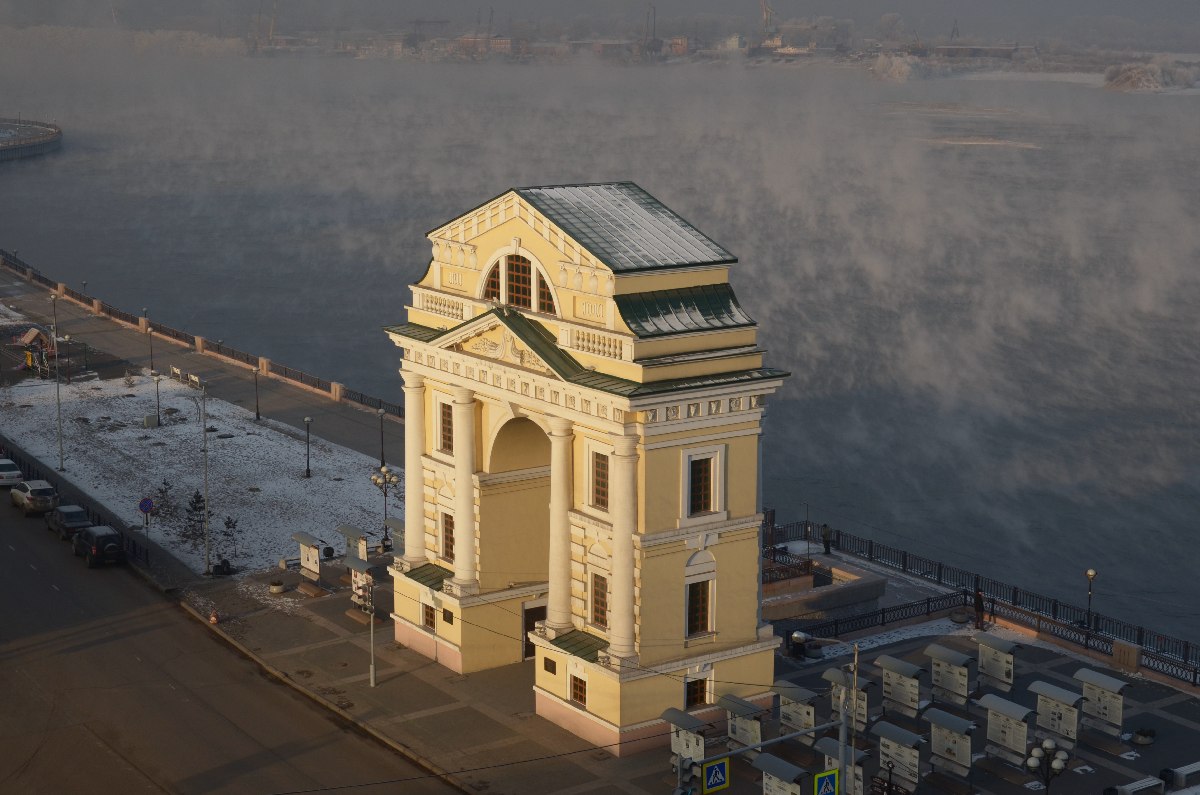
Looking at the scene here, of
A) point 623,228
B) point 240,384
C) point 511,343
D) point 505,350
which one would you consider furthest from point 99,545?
point 240,384

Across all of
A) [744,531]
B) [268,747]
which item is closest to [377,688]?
[268,747]

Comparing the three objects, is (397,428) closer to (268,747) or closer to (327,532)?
(327,532)

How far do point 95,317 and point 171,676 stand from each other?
75.0 meters

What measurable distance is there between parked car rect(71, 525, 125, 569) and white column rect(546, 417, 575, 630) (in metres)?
22.8

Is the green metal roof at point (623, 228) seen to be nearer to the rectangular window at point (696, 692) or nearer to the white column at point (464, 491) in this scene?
the white column at point (464, 491)

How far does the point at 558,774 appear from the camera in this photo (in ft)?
168

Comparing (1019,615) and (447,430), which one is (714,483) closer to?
(447,430)

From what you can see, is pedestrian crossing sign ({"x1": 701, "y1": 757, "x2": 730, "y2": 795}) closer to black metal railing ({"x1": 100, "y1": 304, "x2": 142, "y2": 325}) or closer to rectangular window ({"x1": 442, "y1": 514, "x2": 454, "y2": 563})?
rectangular window ({"x1": 442, "y1": 514, "x2": 454, "y2": 563})

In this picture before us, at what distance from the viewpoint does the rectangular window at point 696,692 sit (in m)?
53.4

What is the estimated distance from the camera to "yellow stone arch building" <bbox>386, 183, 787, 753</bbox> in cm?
5184

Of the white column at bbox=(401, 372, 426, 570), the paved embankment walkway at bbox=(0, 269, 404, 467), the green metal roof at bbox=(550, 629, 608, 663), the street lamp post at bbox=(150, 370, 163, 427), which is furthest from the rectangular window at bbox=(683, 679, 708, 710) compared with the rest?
the street lamp post at bbox=(150, 370, 163, 427)

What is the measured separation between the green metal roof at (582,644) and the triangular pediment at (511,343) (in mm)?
7908

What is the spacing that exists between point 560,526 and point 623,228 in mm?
9183

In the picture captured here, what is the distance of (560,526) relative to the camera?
5425 cm
